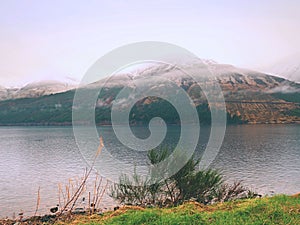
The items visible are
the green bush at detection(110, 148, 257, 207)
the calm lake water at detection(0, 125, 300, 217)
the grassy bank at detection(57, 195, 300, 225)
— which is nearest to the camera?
the grassy bank at detection(57, 195, 300, 225)

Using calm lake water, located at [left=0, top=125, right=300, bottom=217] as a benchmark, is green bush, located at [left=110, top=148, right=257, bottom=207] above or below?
above

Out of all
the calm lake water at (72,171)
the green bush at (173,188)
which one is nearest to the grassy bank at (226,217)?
the green bush at (173,188)

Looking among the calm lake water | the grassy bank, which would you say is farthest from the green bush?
the grassy bank

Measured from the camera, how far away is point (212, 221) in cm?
1006

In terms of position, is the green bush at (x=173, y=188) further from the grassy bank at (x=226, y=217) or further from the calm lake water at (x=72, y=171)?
the grassy bank at (x=226, y=217)

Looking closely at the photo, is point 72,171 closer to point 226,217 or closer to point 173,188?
point 173,188

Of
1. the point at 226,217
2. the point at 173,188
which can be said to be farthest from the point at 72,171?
the point at 226,217

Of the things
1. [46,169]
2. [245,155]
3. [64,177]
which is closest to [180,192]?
[64,177]

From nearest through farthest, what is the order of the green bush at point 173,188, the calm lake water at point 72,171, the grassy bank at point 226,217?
the grassy bank at point 226,217 → the green bush at point 173,188 → the calm lake water at point 72,171

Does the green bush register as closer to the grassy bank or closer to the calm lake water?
the calm lake water

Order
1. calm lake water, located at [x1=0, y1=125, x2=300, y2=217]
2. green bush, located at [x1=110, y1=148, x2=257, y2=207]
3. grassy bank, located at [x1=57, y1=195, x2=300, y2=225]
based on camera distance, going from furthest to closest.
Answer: calm lake water, located at [x1=0, y1=125, x2=300, y2=217] → green bush, located at [x1=110, y1=148, x2=257, y2=207] → grassy bank, located at [x1=57, y1=195, x2=300, y2=225]

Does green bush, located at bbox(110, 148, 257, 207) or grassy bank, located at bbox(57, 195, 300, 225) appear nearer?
grassy bank, located at bbox(57, 195, 300, 225)

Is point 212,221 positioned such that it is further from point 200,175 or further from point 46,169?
point 46,169

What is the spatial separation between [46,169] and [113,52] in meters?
51.4
